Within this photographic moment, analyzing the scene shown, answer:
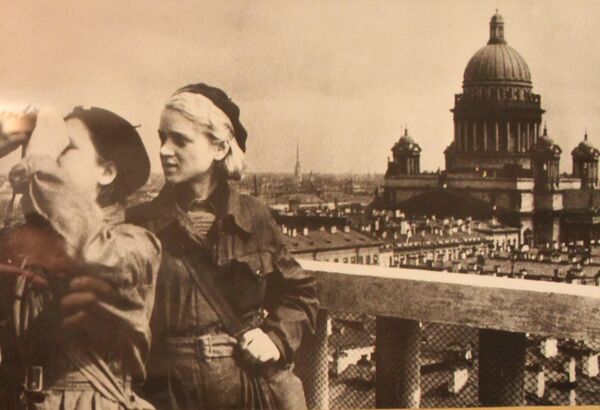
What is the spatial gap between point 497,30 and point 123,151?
1232mm

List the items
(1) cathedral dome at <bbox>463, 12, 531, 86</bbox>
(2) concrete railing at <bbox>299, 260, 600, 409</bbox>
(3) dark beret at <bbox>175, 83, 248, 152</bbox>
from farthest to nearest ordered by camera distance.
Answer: (1) cathedral dome at <bbox>463, 12, 531, 86</bbox> → (3) dark beret at <bbox>175, 83, 248, 152</bbox> → (2) concrete railing at <bbox>299, 260, 600, 409</bbox>

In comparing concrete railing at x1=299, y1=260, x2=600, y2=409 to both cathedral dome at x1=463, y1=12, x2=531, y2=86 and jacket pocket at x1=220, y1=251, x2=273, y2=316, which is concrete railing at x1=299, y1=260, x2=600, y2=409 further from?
cathedral dome at x1=463, y1=12, x2=531, y2=86

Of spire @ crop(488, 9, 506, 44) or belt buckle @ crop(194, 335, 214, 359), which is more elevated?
spire @ crop(488, 9, 506, 44)

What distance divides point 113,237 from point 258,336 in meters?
0.51

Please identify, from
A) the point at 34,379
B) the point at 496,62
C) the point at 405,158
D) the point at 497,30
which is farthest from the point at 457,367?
the point at 34,379

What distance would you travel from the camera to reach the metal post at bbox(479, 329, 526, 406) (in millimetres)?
2389

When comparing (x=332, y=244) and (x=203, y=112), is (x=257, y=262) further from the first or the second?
(x=203, y=112)

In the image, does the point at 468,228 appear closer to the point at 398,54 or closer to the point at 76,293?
the point at 398,54


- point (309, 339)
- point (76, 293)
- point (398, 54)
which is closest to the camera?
point (76, 293)

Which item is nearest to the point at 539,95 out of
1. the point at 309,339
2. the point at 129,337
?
the point at 309,339

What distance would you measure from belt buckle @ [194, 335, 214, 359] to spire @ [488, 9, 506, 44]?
128 centimetres

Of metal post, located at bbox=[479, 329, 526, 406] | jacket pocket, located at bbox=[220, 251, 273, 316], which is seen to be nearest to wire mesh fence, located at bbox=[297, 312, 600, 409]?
metal post, located at bbox=[479, 329, 526, 406]

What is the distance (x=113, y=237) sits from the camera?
7.98 feet

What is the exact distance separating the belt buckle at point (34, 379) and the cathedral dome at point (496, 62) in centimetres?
156
